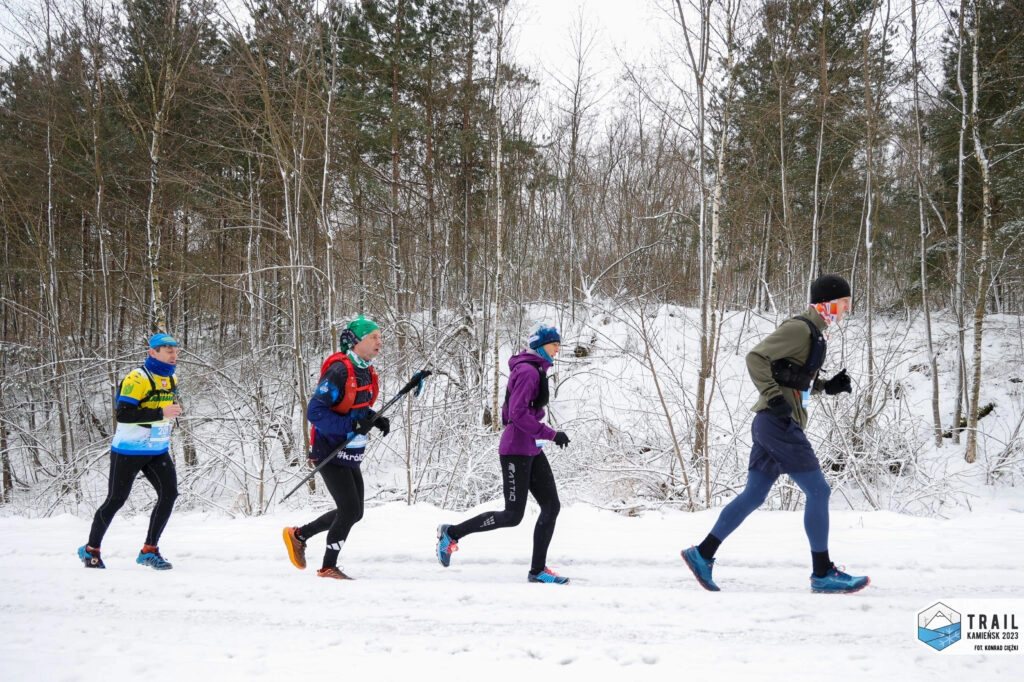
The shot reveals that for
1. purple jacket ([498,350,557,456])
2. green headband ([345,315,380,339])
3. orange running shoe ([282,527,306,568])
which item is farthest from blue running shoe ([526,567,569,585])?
green headband ([345,315,380,339])

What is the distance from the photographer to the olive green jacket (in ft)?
11.4

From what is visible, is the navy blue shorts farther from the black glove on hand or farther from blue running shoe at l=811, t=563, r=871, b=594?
the black glove on hand

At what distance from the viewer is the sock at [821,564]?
3568 millimetres

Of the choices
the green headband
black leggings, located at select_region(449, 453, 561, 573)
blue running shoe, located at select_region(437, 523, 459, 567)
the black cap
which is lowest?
blue running shoe, located at select_region(437, 523, 459, 567)

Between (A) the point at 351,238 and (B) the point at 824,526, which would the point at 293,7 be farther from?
(B) the point at 824,526

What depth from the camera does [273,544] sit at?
16.8 ft

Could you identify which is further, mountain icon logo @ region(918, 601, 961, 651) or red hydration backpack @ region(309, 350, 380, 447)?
red hydration backpack @ region(309, 350, 380, 447)

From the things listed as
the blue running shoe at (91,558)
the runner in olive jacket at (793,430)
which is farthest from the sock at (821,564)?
the blue running shoe at (91,558)

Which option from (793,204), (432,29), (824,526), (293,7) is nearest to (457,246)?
(432,29)

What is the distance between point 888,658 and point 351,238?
1485cm

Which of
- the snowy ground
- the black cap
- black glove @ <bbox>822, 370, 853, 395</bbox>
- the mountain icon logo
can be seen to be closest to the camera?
the snowy ground

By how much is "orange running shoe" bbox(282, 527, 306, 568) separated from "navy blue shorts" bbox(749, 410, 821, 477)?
3241mm

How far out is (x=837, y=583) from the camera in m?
3.53

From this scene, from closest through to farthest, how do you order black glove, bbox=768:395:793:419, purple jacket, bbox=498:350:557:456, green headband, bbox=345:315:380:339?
black glove, bbox=768:395:793:419 < purple jacket, bbox=498:350:557:456 < green headband, bbox=345:315:380:339
